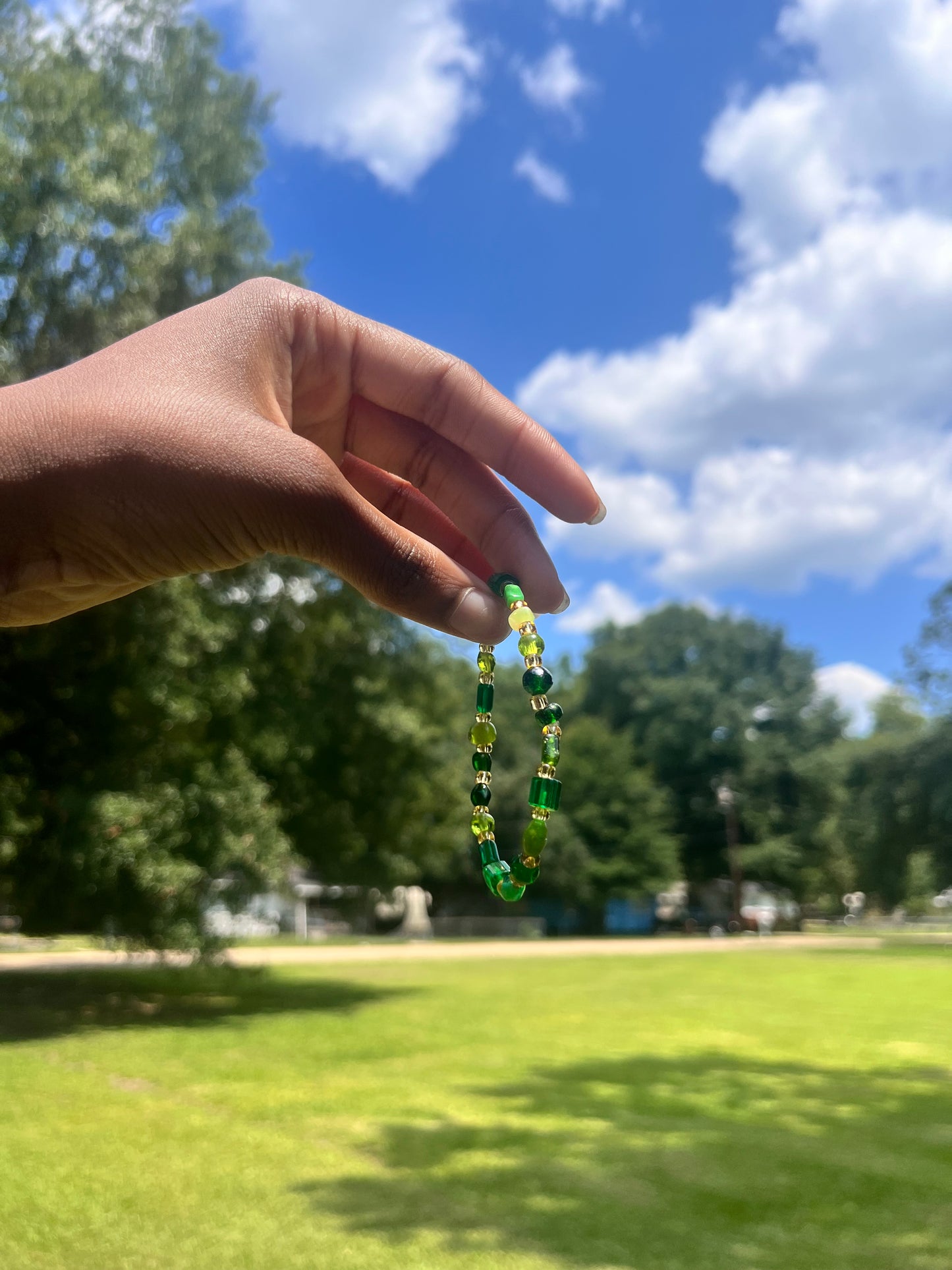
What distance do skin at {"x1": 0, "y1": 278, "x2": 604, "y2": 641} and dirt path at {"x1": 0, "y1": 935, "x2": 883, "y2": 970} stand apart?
738 inches

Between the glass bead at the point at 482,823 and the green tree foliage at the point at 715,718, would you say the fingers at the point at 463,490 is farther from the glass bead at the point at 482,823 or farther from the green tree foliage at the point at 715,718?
the green tree foliage at the point at 715,718

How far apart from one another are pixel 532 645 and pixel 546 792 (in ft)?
1.05

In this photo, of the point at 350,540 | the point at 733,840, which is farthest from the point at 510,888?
the point at 733,840

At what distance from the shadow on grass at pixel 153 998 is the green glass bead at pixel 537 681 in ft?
37.4

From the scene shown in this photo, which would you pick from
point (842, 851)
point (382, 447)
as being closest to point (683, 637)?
point (842, 851)

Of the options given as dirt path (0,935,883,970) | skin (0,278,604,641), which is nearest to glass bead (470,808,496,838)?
skin (0,278,604,641)

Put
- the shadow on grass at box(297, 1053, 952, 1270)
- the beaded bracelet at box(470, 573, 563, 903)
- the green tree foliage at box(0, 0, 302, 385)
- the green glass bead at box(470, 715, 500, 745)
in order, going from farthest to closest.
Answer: the green tree foliage at box(0, 0, 302, 385)
the shadow on grass at box(297, 1053, 952, 1270)
the green glass bead at box(470, 715, 500, 745)
the beaded bracelet at box(470, 573, 563, 903)

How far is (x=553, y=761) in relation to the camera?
1.99m

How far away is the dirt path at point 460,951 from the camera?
74.5ft

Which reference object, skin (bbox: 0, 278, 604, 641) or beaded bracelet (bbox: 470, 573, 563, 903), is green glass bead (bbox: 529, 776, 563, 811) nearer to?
beaded bracelet (bbox: 470, 573, 563, 903)

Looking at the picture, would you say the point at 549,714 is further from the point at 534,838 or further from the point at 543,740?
the point at 534,838

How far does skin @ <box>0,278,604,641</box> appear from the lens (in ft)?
5.49

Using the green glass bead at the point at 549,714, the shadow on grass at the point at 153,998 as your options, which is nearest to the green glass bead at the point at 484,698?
the green glass bead at the point at 549,714

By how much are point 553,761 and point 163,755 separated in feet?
37.3
